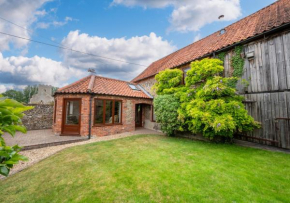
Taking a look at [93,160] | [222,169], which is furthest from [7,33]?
[222,169]

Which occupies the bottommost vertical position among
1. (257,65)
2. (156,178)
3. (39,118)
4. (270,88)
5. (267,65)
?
(156,178)

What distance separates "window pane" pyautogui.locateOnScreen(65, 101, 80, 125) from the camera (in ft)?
27.5

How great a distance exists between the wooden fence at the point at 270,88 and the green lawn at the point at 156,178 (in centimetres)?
130

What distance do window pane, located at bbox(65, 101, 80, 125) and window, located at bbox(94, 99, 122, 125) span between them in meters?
1.25

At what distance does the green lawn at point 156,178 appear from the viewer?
2.70 meters

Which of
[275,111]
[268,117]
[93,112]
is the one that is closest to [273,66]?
[275,111]

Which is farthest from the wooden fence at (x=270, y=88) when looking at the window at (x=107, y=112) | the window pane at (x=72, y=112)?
the window pane at (x=72, y=112)

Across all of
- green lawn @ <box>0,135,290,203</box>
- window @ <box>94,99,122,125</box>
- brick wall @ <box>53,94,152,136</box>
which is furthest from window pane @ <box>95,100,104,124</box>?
green lawn @ <box>0,135,290,203</box>

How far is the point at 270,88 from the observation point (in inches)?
227

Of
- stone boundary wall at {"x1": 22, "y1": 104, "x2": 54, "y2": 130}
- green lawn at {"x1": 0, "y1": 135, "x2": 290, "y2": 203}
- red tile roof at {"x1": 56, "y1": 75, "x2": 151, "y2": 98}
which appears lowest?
green lawn at {"x1": 0, "y1": 135, "x2": 290, "y2": 203}

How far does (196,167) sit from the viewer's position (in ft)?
12.6

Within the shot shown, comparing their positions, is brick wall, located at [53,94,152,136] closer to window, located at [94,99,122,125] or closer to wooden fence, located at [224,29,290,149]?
window, located at [94,99,122,125]

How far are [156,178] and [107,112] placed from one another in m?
6.81

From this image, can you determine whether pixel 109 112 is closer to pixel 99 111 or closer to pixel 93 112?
pixel 99 111
